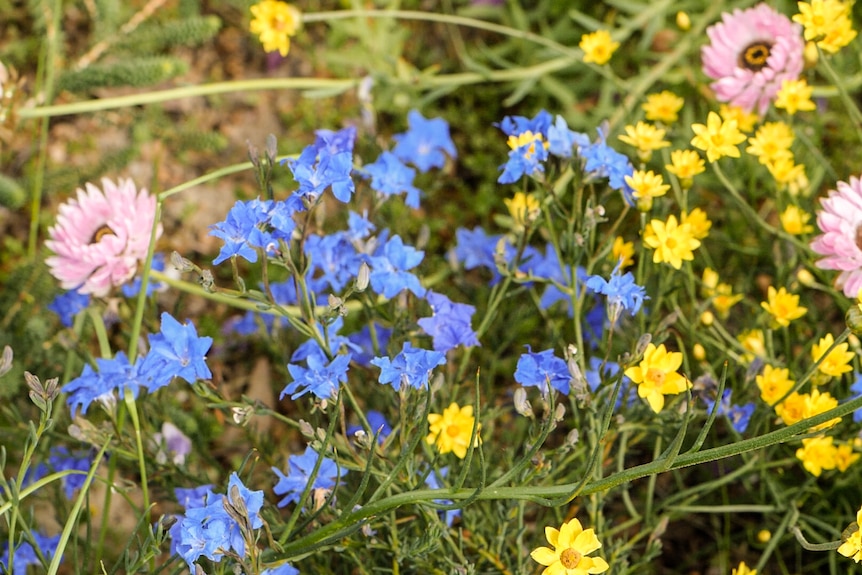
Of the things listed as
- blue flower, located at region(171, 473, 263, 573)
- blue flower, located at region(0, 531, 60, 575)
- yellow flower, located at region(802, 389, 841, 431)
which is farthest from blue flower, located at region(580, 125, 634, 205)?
blue flower, located at region(0, 531, 60, 575)

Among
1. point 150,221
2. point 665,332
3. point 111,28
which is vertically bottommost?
point 665,332

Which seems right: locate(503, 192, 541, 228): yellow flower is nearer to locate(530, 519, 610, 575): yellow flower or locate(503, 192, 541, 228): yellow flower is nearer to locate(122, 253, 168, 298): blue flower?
locate(530, 519, 610, 575): yellow flower

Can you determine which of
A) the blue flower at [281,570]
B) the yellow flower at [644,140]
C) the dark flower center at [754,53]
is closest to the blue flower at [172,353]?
the blue flower at [281,570]

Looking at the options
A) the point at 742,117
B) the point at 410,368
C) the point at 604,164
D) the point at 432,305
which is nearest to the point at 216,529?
the point at 410,368

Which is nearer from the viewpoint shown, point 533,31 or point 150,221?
point 150,221

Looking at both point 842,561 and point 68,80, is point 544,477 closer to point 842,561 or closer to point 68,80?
point 842,561

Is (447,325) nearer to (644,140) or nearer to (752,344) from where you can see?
(644,140)

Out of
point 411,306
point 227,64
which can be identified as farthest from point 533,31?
point 411,306

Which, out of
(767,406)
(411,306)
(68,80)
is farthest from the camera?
(68,80)
